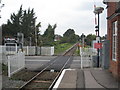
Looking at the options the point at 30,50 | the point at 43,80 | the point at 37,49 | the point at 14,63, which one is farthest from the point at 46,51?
the point at 43,80

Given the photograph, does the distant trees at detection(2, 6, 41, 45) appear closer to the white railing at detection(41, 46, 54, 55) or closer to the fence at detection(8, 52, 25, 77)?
the white railing at detection(41, 46, 54, 55)

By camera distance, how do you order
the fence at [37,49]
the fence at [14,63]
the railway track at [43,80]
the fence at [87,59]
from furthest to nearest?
the fence at [37,49], the fence at [87,59], the fence at [14,63], the railway track at [43,80]

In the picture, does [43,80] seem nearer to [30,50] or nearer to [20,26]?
[30,50]

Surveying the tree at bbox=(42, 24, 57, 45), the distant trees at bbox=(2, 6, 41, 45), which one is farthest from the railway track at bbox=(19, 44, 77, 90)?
the tree at bbox=(42, 24, 57, 45)

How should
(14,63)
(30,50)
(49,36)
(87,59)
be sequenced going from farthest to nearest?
(49,36), (30,50), (87,59), (14,63)

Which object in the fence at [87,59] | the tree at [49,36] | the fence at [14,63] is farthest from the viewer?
the tree at [49,36]

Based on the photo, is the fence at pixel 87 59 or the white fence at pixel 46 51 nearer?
the fence at pixel 87 59

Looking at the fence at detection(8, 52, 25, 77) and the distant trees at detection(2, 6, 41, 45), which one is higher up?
the distant trees at detection(2, 6, 41, 45)

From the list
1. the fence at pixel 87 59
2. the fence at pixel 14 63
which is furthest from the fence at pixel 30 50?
the fence at pixel 14 63

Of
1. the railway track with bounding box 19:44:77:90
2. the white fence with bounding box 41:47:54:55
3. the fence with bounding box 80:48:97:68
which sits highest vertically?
the white fence with bounding box 41:47:54:55

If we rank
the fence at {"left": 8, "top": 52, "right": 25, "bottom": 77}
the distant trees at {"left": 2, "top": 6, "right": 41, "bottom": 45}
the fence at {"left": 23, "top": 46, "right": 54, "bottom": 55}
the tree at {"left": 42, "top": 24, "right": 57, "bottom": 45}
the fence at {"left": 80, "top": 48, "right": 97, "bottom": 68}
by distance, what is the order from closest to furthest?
the fence at {"left": 8, "top": 52, "right": 25, "bottom": 77} → the fence at {"left": 80, "top": 48, "right": 97, "bottom": 68} → the fence at {"left": 23, "top": 46, "right": 54, "bottom": 55} → the distant trees at {"left": 2, "top": 6, "right": 41, "bottom": 45} → the tree at {"left": 42, "top": 24, "right": 57, "bottom": 45}

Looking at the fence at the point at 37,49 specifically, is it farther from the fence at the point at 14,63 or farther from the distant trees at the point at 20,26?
the fence at the point at 14,63

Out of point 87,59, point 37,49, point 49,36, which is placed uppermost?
point 49,36

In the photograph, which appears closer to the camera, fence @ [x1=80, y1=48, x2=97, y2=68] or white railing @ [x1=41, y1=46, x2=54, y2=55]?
fence @ [x1=80, y1=48, x2=97, y2=68]
